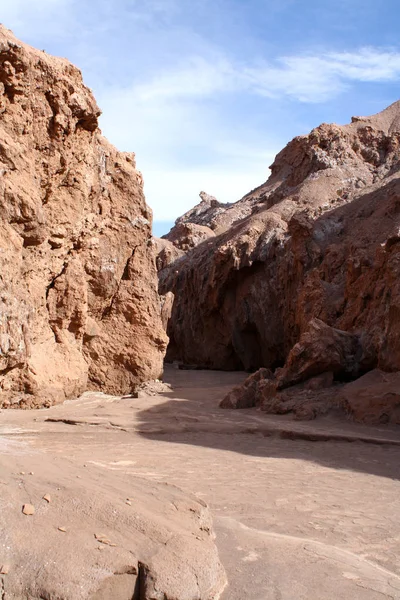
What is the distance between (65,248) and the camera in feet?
36.3

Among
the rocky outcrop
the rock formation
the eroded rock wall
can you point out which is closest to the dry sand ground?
the rocky outcrop

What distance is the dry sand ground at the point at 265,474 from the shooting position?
9.95 feet

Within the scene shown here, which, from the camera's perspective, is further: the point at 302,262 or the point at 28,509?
the point at 302,262

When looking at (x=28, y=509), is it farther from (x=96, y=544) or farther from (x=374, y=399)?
(x=374, y=399)

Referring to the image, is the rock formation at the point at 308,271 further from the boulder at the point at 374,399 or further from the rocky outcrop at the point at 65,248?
the rocky outcrop at the point at 65,248

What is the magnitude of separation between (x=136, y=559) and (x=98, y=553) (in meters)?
0.17

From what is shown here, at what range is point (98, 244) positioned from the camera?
12.1m

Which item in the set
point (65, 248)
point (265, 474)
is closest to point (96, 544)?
point (265, 474)

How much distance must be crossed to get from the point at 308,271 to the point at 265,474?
13.2 meters

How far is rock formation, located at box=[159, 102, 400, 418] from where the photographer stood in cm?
1090

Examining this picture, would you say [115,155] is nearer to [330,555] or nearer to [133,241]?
[133,241]

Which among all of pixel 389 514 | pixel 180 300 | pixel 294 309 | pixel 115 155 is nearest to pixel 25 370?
pixel 115 155

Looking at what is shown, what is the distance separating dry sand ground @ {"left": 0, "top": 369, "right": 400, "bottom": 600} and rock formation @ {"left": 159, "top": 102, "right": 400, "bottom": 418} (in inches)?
95.5

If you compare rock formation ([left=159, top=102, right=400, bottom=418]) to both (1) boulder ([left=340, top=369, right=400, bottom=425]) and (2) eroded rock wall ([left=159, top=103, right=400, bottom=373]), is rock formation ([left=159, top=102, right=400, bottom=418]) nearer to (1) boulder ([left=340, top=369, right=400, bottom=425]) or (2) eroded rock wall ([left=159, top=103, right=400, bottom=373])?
(2) eroded rock wall ([left=159, top=103, right=400, bottom=373])
